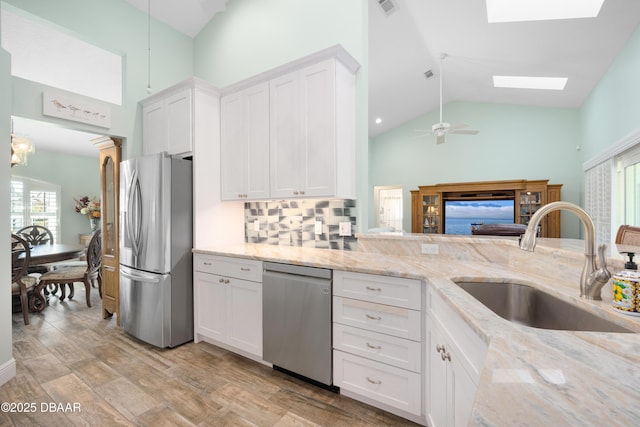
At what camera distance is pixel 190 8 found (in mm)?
3512

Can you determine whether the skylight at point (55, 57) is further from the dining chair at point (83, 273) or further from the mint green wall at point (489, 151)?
the mint green wall at point (489, 151)

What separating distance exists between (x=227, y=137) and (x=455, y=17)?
3.21 meters

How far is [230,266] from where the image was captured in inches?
97.8

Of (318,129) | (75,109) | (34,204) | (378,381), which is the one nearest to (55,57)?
(75,109)

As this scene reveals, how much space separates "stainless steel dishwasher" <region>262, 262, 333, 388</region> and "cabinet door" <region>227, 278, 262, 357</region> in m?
0.09

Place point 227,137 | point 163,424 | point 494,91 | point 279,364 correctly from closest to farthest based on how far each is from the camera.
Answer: point 163,424 → point 279,364 → point 227,137 → point 494,91

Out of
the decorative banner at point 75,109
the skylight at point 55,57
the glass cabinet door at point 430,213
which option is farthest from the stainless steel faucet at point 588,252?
the glass cabinet door at point 430,213

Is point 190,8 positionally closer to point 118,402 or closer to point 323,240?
point 323,240

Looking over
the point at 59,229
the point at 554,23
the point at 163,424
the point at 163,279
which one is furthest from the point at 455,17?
the point at 59,229

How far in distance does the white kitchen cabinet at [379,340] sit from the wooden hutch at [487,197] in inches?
224

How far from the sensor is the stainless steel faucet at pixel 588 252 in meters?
1.06

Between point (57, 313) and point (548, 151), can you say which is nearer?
point (57, 313)

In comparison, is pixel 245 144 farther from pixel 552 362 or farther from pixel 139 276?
pixel 552 362

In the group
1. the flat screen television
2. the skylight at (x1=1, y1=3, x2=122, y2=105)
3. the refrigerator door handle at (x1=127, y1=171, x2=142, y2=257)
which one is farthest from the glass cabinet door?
the skylight at (x1=1, y1=3, x2=122, y2=105)
